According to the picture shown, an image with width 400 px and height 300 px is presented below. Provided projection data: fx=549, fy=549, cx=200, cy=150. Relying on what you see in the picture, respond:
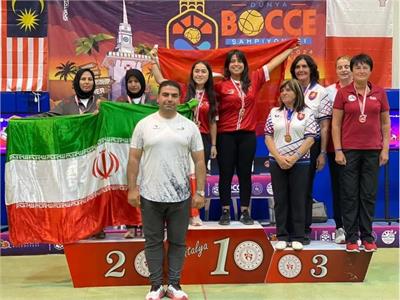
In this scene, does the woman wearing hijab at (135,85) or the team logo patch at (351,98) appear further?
the woman wearing hijab at (135,85)

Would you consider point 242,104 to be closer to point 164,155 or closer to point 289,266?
point 164,155

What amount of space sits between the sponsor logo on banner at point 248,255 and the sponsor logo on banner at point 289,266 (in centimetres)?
17

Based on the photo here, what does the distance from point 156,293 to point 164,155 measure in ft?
3.17

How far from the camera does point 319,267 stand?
4.36 m

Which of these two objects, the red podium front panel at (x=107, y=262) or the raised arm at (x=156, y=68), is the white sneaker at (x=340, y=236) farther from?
the raised arm at (x=156, y=68)

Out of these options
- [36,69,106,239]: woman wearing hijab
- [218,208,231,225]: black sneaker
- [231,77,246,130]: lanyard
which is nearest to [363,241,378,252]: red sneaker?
[218,208,231,225]: black sneaker

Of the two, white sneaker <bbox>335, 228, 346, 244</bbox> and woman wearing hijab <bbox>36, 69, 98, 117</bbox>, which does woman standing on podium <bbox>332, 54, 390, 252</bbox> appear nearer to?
white sneaker <bbox>335, 228, 346, 244</bbox>

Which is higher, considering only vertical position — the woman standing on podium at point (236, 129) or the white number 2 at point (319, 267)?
the woman standing on podium at point (236, 129)

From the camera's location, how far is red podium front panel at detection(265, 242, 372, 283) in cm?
432

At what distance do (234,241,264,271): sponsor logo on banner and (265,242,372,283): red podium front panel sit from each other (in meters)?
0.12

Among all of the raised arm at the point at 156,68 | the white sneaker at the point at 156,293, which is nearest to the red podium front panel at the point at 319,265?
the white sneaker at the point at 156,293

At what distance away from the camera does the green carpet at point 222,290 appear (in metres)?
4.02

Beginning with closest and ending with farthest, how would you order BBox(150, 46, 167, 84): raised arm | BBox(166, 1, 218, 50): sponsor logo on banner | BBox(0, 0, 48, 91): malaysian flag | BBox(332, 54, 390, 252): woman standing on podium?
1. BBox(332, 54, 390, 252): woman standing on podium
2. BBox(150, 46, 167, 84): raised arm
3. BBox(0, 0, 48, 91): malaysian flag
4. BBox(166, 1, 218, 50): sponsor logo on banner

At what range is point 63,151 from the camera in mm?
4289
